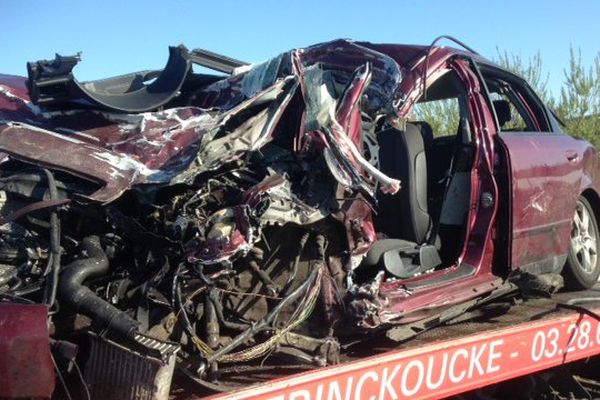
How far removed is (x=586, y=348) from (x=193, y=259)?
2785 mm

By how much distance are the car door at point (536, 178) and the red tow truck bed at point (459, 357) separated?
379 mm

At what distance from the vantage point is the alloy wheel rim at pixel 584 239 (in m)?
5.10

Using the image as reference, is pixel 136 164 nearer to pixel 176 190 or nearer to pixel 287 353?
pixel 176 190

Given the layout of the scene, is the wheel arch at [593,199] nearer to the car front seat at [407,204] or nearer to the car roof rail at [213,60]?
the car front seat at [407,204]

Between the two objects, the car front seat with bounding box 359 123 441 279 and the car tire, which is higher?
the car front seat with bounding box 359 123 441 279

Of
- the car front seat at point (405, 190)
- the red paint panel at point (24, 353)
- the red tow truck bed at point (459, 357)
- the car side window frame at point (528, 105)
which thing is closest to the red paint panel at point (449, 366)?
the red tow truck bed at point (459, 357)

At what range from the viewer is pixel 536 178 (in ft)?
14.1

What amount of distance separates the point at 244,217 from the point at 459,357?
1333mm

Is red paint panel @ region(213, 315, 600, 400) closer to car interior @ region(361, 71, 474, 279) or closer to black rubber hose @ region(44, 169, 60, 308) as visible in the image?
car interior @ region(361, 71, 474, 279)

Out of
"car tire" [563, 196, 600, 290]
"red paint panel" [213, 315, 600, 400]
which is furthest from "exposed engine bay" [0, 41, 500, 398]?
"car tire" [563, 196, 600, 290]

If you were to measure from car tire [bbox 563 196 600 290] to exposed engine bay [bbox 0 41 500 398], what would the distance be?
1981mm

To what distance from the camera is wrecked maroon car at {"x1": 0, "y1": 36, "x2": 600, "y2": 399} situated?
2.64 meters

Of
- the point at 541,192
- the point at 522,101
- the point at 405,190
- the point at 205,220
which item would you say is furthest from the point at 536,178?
the point at 205,220

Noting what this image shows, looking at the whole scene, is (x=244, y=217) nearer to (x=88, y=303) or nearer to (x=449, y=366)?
(x=88, y=303)
